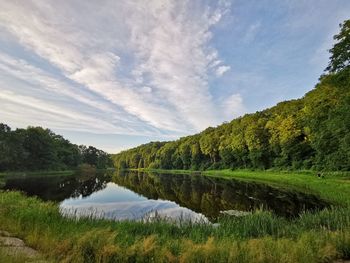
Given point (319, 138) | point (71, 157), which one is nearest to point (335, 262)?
point (319, 138)

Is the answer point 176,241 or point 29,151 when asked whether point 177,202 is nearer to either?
point 176,241

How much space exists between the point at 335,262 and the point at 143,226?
8.26m

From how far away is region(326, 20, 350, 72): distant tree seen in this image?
29.6 metres

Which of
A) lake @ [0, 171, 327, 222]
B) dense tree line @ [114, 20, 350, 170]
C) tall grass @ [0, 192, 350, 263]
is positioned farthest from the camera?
dense tree line @ [114, 20, 350, 170]

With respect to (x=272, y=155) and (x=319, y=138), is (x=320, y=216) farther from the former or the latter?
(x=272, y=155)

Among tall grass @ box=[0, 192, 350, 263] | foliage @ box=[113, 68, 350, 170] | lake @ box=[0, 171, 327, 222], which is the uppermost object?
foliage @ box=[113, 68, 350, 170]

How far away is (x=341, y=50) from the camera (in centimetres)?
3002

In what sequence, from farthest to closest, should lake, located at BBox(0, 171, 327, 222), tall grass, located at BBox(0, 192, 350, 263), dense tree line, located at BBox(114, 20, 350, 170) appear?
dense tree line, located at BBox(114, 20, 350, 170) < lake, located at BBox(0, 171, 327, 222) < tall grass, located at BBox(0, 192, 350, 263)

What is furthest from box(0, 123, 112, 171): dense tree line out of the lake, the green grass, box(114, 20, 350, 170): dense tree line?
the green grass

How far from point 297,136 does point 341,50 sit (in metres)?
37.9

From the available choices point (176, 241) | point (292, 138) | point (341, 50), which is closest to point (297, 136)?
point (292, 138)

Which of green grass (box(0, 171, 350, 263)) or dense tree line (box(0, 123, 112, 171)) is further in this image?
dense tree line (box(0, 123, 112, 171))

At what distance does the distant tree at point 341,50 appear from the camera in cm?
2959

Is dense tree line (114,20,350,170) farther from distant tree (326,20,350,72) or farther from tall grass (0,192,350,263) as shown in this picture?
tall grass (0,192,350,263)
